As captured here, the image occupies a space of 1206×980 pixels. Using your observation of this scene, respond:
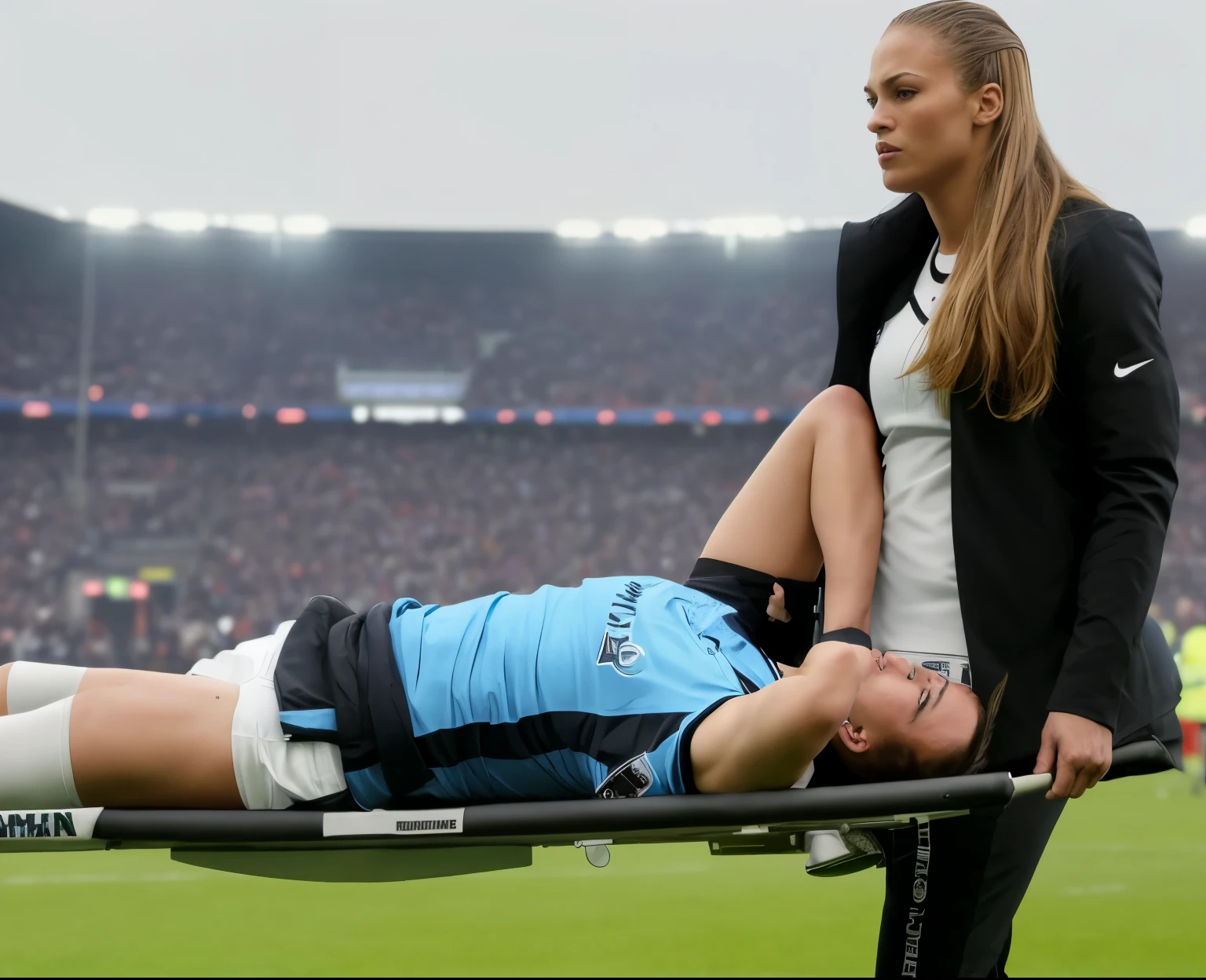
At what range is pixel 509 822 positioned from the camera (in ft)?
5.37

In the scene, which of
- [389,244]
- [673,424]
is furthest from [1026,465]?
[389,244]

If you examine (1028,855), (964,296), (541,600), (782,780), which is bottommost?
(1028,855)

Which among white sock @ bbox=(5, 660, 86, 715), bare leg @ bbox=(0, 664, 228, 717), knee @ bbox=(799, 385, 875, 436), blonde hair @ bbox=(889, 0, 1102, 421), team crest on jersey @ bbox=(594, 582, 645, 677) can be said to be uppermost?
blonde hair @ bbox=(889, 0, 1102, 421)

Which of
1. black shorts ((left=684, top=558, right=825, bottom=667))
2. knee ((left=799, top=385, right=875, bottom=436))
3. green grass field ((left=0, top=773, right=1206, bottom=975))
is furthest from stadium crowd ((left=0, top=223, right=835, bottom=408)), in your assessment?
knee ((left=799, top=385, right=875, bottom=436))

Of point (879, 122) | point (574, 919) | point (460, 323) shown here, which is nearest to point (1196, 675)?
point (574, 919)

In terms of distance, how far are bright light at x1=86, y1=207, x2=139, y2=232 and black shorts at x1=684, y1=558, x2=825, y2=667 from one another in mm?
19310

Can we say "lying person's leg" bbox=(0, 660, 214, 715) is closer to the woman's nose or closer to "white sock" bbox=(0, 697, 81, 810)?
"white sock" bbox=(0, 697, 81, 810)

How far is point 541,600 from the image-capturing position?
188cm

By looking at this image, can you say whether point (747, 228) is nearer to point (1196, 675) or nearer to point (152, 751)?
point (1196, 675)

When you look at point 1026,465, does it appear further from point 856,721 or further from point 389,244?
point 389,244

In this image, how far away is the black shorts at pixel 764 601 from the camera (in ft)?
6.54

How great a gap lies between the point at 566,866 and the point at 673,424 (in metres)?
14.1

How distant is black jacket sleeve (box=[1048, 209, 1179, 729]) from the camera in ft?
5.22

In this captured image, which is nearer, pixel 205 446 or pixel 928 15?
pixel 928 15
